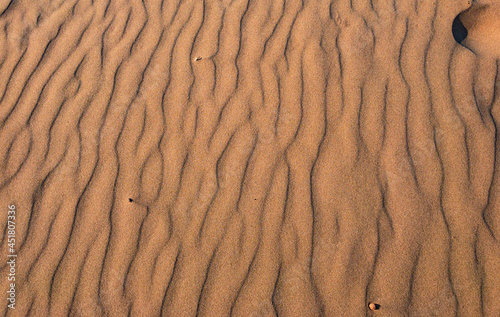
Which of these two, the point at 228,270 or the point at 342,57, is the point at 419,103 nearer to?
the point at 342,57

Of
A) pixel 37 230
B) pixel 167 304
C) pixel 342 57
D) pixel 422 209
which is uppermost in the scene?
pixel 342 57

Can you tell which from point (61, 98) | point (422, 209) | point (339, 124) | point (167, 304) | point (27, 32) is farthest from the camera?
point (27, 32)

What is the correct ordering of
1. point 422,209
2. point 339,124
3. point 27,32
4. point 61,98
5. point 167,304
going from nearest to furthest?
1. point 167,304
2. point 422,209
3. point 339,124
4. point 61,98
5. point 27,32

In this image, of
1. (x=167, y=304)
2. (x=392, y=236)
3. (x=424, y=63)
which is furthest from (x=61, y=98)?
(x=424, y=63)

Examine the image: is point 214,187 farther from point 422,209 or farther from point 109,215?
point 422,209

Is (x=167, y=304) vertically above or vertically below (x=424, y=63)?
below

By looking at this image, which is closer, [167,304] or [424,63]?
[167,304]

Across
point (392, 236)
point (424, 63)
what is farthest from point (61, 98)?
point (424, 63)
